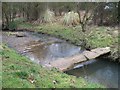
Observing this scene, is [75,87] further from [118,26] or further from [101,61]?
[118,26]

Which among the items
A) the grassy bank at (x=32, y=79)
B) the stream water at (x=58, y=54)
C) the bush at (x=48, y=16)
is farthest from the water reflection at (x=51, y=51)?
the bush at (x=48, y=16)

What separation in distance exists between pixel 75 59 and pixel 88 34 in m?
5.65

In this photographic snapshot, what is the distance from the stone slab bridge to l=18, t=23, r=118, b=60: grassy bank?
0.73 m

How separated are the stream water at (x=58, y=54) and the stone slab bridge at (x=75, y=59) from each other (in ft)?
0.85

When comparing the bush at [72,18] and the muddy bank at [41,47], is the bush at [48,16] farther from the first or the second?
the muddy bank at [41,47]

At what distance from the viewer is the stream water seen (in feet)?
44.5

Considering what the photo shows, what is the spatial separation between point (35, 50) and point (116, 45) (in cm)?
544

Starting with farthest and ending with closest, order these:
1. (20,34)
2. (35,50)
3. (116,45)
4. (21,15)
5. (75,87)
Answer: (21,15) → (20,34) → (35,50) → (116,45) → (75,87)

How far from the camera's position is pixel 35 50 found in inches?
739

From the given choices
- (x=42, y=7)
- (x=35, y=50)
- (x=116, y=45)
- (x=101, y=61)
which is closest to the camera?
(x=101, y=61)

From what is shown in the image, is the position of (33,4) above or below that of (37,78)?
above

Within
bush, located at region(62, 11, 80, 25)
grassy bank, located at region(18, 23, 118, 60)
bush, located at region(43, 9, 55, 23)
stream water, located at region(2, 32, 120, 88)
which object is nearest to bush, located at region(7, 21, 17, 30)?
grassy bank, located at region(18, 23, 118, 60)

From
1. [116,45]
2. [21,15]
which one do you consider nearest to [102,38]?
[116,45]

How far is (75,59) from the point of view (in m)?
15.4
